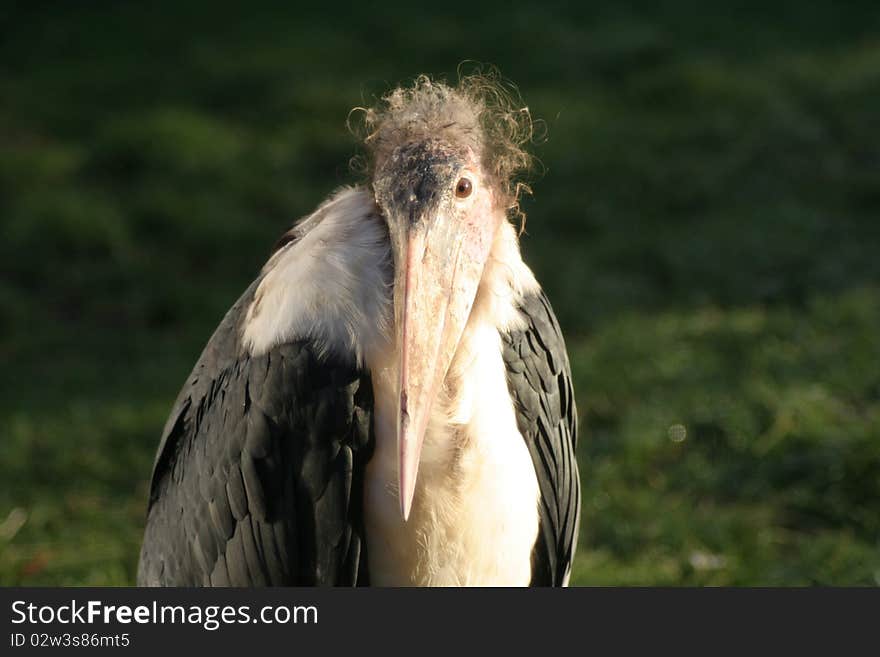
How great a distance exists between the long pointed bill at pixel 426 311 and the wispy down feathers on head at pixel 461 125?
0.18 metres

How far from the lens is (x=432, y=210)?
2270mm

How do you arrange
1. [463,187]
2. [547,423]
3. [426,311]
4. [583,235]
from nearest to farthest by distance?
[426,311] < [463,187] < [547,423] < [583,235]

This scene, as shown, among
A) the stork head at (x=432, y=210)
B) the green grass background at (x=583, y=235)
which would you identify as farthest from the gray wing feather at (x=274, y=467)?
the green grass background at (x=583, y=235)

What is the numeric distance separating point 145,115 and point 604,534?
16.3 ft

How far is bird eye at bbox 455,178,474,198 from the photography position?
233 cm

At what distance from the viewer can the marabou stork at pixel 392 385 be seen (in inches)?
89.8

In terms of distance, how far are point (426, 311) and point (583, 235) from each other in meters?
4.64

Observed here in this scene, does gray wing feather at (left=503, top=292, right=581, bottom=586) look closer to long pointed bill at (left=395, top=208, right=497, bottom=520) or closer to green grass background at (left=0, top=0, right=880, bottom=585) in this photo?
long pointed bill at (left=395, top=208, right=497, bottom=520)

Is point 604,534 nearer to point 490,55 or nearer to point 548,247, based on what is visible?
point 548,247

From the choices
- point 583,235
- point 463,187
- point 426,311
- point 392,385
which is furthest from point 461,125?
point 583,235

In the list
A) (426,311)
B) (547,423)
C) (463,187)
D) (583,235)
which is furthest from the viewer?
(583,235)

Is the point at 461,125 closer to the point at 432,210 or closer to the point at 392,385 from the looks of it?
the point at 432,210

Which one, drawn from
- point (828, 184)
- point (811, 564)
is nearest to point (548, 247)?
point (828, 184)

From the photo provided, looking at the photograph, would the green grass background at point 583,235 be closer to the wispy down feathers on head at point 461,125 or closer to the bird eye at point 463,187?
the wispy down feathers on head at point 461,125
